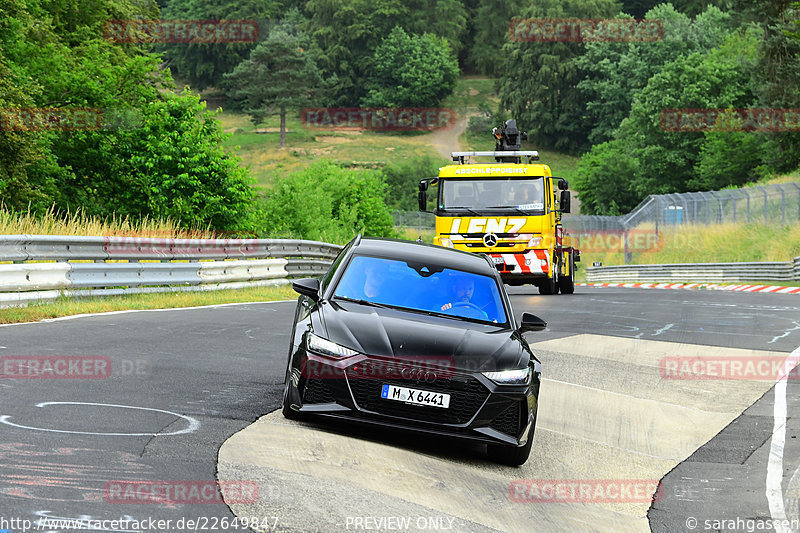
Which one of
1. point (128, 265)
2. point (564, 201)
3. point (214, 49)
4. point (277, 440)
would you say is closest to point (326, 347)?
point (277, 440)

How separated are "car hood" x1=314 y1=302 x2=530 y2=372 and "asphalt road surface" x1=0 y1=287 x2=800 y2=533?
664 millimetres

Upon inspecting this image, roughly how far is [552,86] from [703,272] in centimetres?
9310

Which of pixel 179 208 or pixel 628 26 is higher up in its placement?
pixel 628 26

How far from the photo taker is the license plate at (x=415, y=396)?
7453 mm

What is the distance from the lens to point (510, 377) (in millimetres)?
7699

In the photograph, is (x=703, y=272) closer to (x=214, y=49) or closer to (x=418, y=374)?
(x=418, y=374)

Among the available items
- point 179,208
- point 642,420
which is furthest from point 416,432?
point 179,208

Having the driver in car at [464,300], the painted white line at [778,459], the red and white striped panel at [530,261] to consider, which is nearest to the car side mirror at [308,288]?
the driver in car at [464,300]

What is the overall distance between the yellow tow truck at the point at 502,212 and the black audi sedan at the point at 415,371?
15.2 m

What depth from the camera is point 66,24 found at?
53.7 meters

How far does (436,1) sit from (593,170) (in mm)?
78650

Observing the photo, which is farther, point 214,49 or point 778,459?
point 214,49

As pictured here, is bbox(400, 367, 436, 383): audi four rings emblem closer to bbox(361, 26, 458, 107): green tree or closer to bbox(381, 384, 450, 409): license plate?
bbox(381, 384, 450, 409): license plate

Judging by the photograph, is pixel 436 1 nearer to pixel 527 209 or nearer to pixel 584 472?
pixel 527 209
